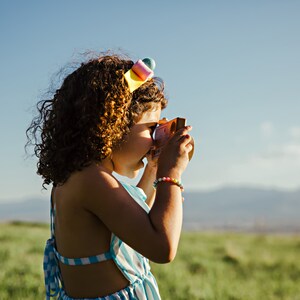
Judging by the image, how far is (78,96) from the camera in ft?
6.91

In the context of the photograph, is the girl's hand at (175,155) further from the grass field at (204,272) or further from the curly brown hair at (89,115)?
the grass field at (204,272)

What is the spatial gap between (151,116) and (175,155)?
0.27m

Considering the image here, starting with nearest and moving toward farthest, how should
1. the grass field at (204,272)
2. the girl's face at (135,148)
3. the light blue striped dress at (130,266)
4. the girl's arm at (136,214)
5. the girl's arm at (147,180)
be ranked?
the girl's arm at (136,214) → the light blue striped dress at (130,266) → the girl's face at (135,148) → the girl's arm at (147,180) → the grass field at (204,272)

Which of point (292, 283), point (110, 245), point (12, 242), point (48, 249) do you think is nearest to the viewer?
point (110, 245)

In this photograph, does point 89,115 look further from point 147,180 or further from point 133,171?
point 147,180

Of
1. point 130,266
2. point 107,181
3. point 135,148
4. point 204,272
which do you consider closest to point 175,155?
point 135,148

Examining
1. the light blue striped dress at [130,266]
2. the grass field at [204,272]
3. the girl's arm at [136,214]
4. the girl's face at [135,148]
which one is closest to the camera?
the girl's arm at [136,214]

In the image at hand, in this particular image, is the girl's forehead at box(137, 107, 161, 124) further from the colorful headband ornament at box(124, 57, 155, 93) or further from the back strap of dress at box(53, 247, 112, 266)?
the back strap of dress at box(53, 247, 112, 266)

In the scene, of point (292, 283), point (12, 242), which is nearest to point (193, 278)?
point (292, 283)

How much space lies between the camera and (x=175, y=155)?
2.04 meters

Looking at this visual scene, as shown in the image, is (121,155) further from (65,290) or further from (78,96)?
(65,290)

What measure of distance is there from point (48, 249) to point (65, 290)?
0.21 m

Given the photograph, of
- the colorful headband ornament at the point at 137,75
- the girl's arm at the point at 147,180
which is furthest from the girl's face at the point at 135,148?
the girl's arm at the point at 147,180

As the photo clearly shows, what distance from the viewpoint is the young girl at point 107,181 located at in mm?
1875
